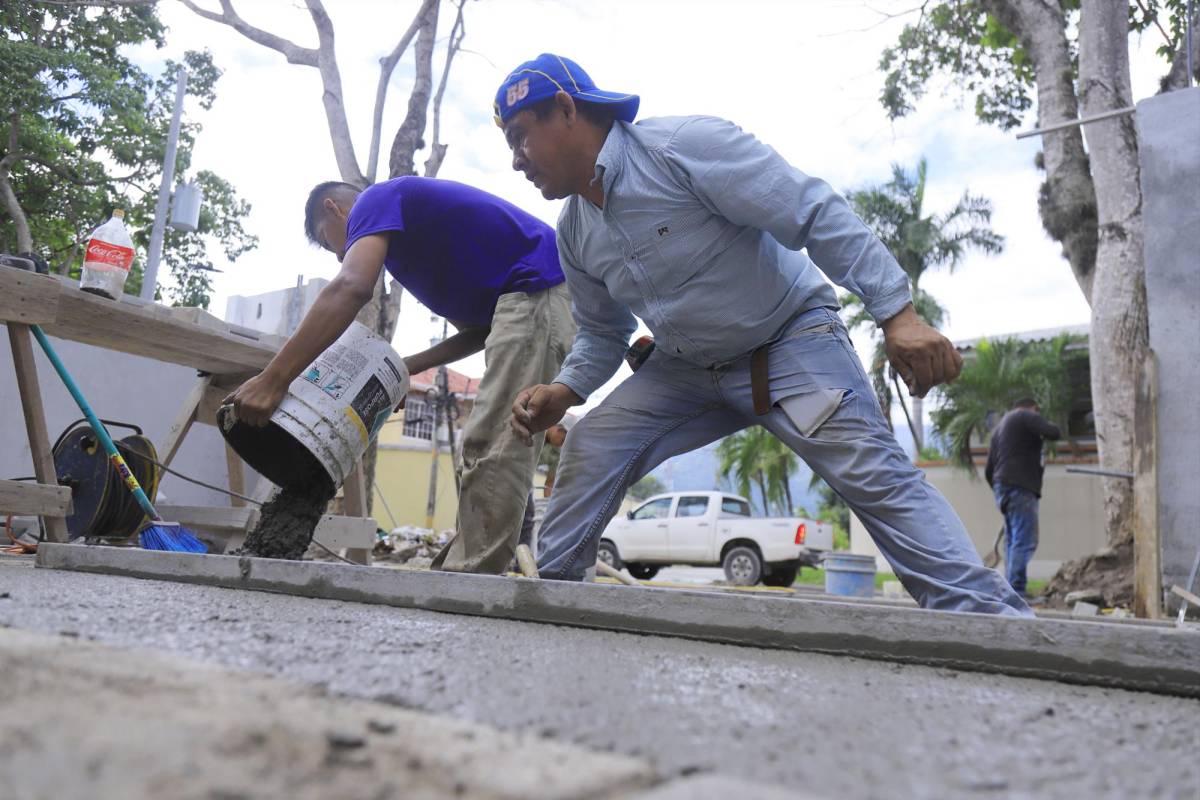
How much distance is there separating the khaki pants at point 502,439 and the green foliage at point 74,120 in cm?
974

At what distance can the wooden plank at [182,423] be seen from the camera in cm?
433

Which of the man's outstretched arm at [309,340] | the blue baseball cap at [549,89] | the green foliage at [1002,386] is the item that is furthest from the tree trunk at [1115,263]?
the green foliage at [1002,386]

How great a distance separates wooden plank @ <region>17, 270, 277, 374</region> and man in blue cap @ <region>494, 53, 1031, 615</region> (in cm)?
201

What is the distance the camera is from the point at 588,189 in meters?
2.66

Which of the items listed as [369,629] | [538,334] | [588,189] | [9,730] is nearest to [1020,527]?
[538,334]

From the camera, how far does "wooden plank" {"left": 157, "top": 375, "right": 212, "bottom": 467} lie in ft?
14.2

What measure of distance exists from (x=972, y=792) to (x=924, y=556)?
1348 millimetres

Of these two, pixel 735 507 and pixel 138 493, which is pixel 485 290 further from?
pixel 735 507

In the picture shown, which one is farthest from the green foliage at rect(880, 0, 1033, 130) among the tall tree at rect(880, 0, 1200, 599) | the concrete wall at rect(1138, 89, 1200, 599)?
the concrete wall at rect(1138, 89, 1200, 599)

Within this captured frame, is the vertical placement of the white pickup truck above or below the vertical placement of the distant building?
below

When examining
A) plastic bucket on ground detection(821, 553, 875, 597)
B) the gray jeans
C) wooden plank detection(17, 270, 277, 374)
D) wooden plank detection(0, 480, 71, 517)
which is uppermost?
wooden plank detection(17, 270, 277, 374)

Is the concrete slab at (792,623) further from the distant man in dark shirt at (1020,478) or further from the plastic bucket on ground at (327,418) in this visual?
the distant man in dark shirt at (1020,478)

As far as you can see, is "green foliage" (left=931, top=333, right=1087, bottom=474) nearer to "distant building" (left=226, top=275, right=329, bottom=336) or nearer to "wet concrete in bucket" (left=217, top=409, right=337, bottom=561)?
"distant building" (left=226, top=275, right=329, bottom=336)

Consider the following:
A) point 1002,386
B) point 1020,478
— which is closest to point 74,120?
point 1020,478
